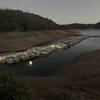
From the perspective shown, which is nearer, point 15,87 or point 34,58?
point 15,87

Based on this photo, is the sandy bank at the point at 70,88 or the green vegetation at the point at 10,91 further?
the sandy bank at the point at 70,88

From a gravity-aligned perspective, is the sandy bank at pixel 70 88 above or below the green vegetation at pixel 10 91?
below

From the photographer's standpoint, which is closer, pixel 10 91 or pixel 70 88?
pixel 10 91

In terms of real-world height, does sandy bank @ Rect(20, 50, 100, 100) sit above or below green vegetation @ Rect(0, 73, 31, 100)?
below

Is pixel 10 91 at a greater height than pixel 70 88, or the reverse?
pixel 10 91

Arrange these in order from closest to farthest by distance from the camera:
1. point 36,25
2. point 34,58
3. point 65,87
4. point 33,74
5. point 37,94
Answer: point 37,94 < point 65,87 < point 33,74 < point 34,58 < point 36,25

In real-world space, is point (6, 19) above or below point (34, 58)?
above

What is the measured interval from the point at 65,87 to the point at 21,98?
44.2 ft

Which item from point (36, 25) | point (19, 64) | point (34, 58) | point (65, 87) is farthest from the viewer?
point (36, 25)

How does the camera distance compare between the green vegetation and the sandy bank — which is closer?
the green vegetation

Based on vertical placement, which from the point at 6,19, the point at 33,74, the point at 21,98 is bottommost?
the point at 33,74

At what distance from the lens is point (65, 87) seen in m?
33.1

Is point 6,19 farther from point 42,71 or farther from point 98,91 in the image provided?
point 98,91

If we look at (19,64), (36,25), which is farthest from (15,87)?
(36,25)
